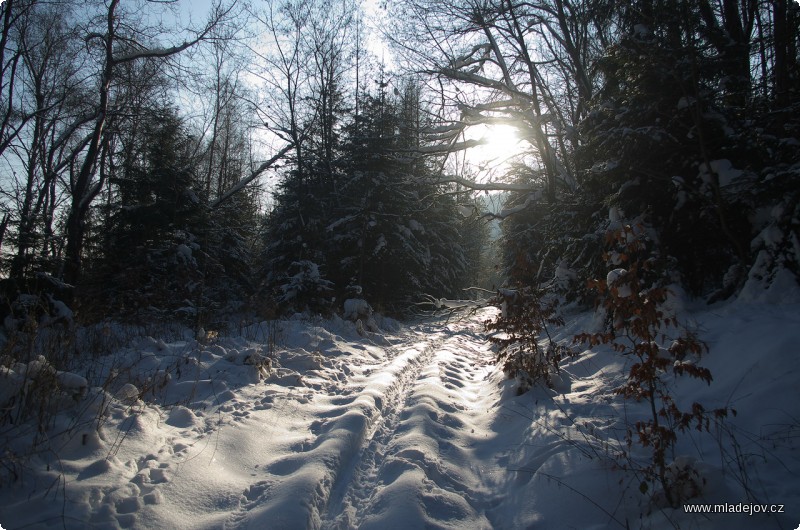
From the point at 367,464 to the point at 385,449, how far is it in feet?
0.94

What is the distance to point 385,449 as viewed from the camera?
3.45m

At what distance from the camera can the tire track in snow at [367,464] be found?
2516 millimetres

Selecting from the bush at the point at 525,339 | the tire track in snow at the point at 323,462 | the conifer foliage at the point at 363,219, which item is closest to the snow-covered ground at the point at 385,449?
the tire track in snow at the point at 323,462

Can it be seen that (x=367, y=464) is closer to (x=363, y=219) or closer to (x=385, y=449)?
(x=385, y=449)

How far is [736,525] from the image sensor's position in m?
2.03

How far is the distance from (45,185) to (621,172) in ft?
60.3

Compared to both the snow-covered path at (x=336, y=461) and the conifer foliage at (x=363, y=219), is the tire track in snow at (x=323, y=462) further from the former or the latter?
the conifer foliage at (x=363, y=219)

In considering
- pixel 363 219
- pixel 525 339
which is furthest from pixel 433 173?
pixel 525 339

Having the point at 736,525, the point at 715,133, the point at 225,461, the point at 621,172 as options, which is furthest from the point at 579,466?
the point at 715,133

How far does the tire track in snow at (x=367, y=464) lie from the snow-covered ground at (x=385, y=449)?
0.05 feet

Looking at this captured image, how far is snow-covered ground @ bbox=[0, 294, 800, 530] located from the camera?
7.61 feet

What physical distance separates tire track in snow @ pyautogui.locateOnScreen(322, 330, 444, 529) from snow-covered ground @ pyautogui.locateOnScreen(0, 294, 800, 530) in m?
0.01

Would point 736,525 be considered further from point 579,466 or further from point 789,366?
point 789,366

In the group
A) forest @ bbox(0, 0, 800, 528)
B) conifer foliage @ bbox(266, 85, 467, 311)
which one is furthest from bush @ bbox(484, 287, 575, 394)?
conifer foliage @ bbox(266, 85, 467, 311)
